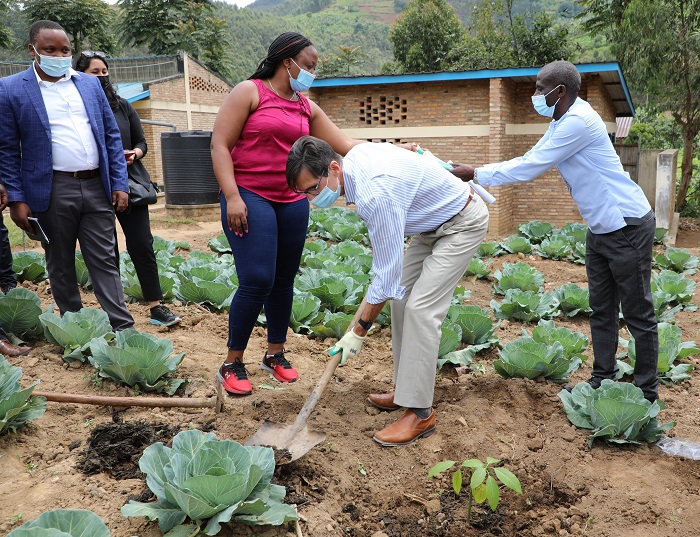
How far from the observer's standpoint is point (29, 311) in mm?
3777

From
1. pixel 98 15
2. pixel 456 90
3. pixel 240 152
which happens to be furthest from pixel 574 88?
pixel 98 15

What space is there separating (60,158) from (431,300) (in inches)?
85.7

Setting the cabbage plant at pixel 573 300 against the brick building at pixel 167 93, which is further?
the brick building at pixel 167 93

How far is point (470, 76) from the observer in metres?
12.6

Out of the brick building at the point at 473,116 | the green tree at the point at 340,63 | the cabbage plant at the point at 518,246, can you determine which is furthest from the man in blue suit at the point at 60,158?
the green tree at the point at 340,63

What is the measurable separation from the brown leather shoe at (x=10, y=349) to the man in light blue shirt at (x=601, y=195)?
2.67 m

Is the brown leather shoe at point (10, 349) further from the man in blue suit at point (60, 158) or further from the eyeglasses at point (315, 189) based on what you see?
the eyeglasses at point (315, 189)

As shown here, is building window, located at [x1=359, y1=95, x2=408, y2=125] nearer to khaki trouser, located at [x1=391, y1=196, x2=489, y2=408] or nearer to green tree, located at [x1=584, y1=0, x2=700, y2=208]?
green tree, located at [x1=584, y1=0, x2=700, y2=208]

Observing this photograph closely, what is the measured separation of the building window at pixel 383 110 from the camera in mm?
13656

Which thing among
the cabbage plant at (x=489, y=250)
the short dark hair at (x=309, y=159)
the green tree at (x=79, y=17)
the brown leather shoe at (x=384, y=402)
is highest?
the green tree at (x=79, y=17)

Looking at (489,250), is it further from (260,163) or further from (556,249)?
(260,163)

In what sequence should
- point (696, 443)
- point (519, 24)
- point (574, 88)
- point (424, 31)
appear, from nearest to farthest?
point (696, 443) < point (574, 88) < point (519, 24) < point (424, 31)

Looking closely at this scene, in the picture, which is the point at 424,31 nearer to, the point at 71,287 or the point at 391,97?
the point at 391,97

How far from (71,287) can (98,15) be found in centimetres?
2787
